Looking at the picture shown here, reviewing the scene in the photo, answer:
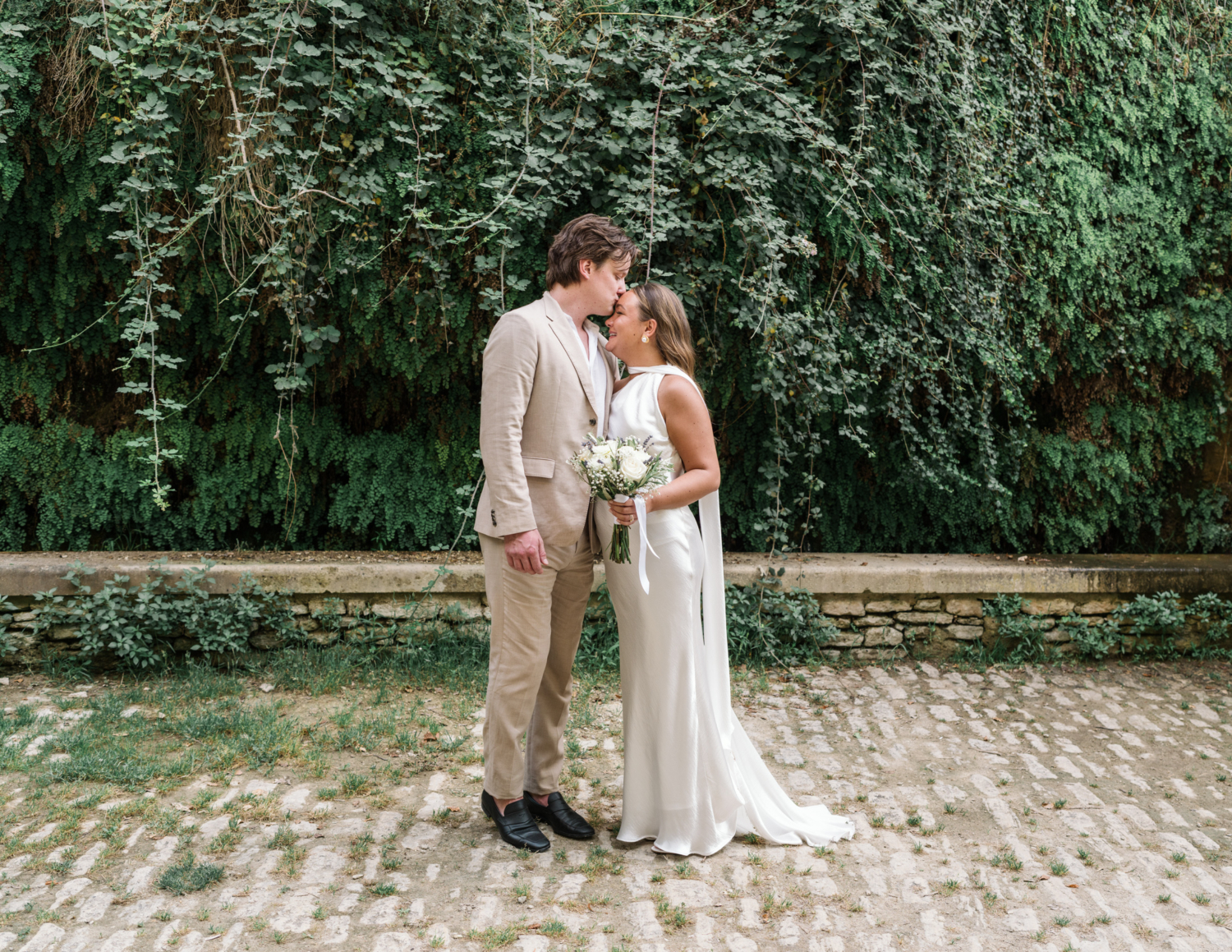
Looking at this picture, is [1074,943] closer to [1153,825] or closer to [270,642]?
[1153,825]

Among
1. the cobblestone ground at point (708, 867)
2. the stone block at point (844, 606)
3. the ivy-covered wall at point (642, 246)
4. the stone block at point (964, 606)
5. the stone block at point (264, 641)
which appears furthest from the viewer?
the stone block at point (964, 606)

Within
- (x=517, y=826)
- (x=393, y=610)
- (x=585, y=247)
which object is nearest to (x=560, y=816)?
(x=517, y=826)

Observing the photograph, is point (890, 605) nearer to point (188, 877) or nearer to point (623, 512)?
point (623, 512)

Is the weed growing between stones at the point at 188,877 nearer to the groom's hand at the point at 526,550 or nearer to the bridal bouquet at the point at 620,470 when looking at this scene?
the groom's hand at the point at 526,550

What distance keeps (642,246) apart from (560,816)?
3.00 metres

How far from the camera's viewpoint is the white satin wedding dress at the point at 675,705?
3.44m

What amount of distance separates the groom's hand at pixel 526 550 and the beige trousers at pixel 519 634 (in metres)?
0.06

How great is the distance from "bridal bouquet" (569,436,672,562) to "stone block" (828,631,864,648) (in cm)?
294

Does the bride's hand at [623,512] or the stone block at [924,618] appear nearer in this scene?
the bride's hand at [623,512]

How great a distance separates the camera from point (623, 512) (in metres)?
3.31

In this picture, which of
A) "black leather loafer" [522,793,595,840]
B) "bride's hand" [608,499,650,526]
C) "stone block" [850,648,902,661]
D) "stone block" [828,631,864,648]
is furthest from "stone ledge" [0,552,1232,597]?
"bride's hand" [608,499,650,526]

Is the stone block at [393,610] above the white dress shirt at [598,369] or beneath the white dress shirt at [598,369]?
beneath

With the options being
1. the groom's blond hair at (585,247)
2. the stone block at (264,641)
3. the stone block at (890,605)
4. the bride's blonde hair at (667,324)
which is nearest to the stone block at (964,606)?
the stone block at (890,605)

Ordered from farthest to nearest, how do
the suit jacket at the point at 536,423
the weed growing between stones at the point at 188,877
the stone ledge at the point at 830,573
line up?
the stone ledge at the point at 830,573 → the suit jacket at the point at 536,423 → the weed growing between stones at the point at 188,877
